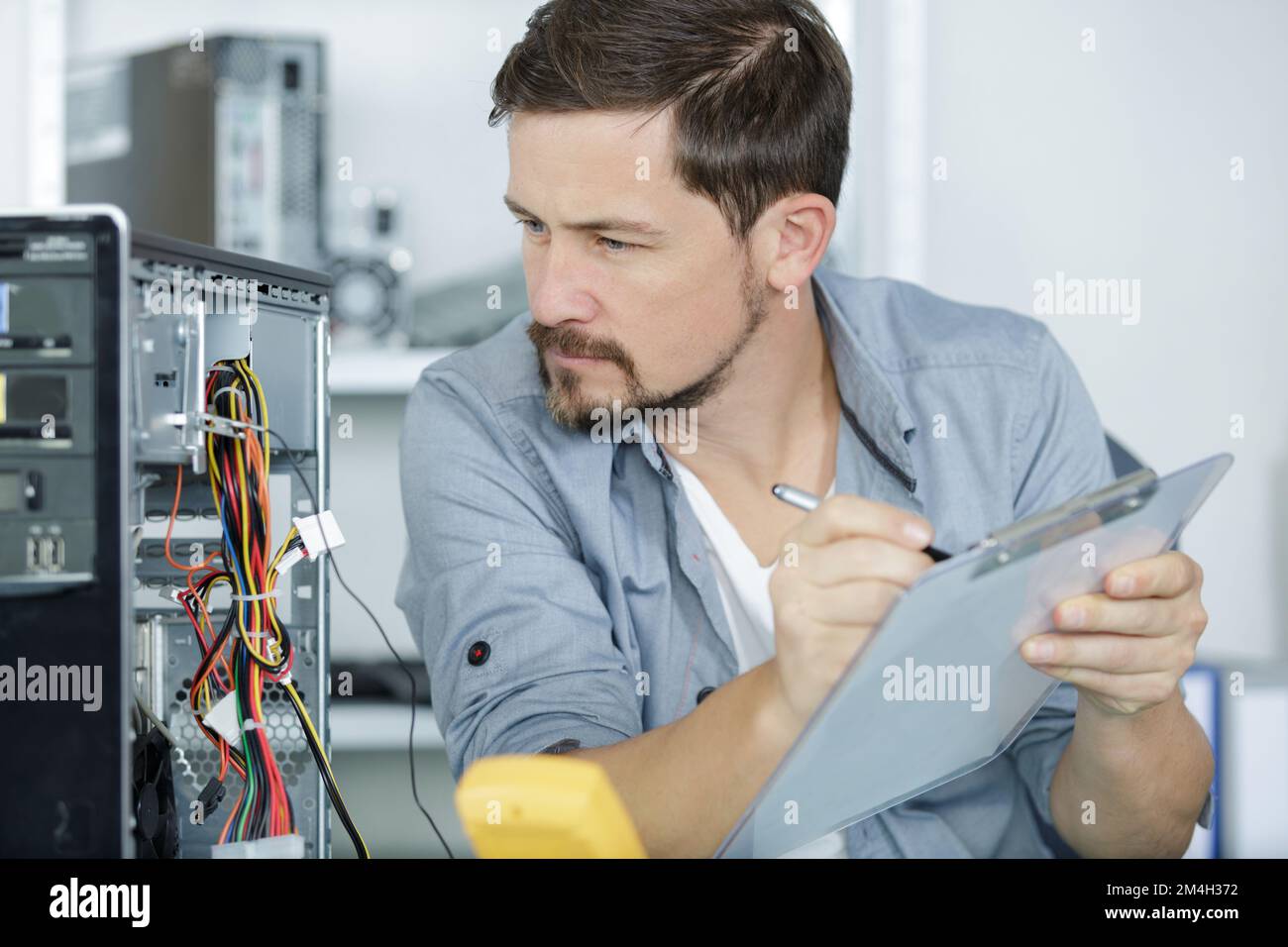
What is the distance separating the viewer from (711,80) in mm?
1010

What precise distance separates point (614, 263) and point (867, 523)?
0.48m

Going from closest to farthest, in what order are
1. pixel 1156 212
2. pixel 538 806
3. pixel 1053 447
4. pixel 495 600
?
pixel 538 806, pixel 495 600, pixel 1053 447, pixel 1156 212

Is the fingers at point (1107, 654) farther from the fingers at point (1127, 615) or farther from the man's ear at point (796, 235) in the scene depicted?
the man's ear at point (796, 235)

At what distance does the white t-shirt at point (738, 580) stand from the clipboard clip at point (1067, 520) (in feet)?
1.68

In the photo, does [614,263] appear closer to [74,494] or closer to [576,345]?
[576,345]

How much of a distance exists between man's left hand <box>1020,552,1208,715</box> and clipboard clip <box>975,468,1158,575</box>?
74mm

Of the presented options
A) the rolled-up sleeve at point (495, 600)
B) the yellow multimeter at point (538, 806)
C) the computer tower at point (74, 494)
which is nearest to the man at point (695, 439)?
the rolled-up sleeve at point (495, 600)

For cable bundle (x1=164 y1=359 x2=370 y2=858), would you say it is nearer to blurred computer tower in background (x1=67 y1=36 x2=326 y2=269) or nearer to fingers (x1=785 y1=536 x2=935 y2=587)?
fingers (x1=785 y1=536 x2=935 y2=587)

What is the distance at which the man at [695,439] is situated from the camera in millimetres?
→ 867

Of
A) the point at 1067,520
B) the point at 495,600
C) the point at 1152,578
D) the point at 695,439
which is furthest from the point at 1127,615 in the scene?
the point at 695,439

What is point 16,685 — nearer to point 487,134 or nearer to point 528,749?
point 528,749

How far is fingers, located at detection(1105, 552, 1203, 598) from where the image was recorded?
0.62 m

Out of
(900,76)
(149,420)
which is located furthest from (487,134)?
(149,420)

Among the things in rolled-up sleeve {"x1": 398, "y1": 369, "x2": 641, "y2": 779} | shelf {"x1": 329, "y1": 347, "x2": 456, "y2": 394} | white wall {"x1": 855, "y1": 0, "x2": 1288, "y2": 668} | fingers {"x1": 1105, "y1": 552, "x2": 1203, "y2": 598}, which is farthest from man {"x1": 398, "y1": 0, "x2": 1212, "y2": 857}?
white wall {"x1": 855, "y1": 0, "x2": 1288, "y2": 668}
